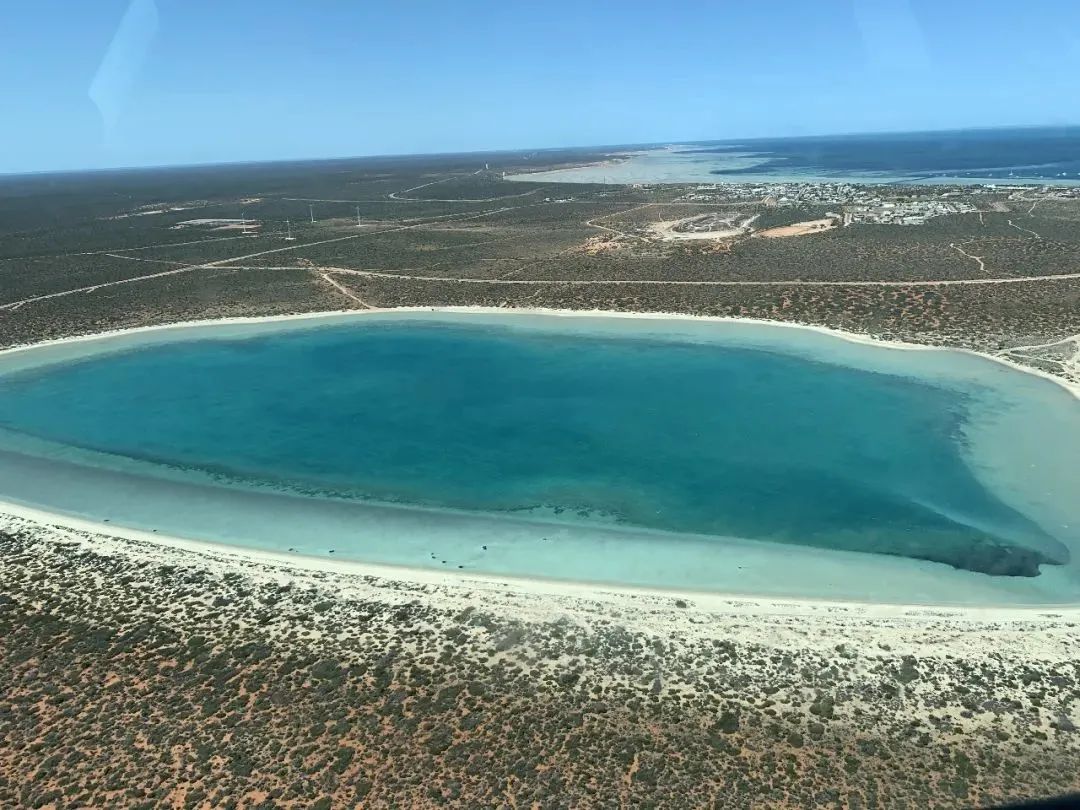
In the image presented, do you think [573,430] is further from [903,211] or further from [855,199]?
[855,199]

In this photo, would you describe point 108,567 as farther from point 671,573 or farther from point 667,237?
point 667,237

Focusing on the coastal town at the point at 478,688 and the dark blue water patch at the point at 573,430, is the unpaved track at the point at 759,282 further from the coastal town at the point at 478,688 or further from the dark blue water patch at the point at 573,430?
the coastal town at the point at 478,688

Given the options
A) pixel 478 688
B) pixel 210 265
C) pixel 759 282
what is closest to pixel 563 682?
pixel 478 688

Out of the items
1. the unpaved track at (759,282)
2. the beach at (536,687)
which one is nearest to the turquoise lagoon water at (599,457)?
the beach at (536,687)

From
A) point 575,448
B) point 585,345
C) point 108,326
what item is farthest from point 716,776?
point 108,326

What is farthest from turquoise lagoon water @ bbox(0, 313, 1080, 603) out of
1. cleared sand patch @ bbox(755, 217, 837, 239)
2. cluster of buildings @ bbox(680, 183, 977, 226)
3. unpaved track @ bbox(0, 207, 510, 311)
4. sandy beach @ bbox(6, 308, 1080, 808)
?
cluster of buildings @ bbox(680, 183, 977, 226)

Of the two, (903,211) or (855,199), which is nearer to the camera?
(903,211)
